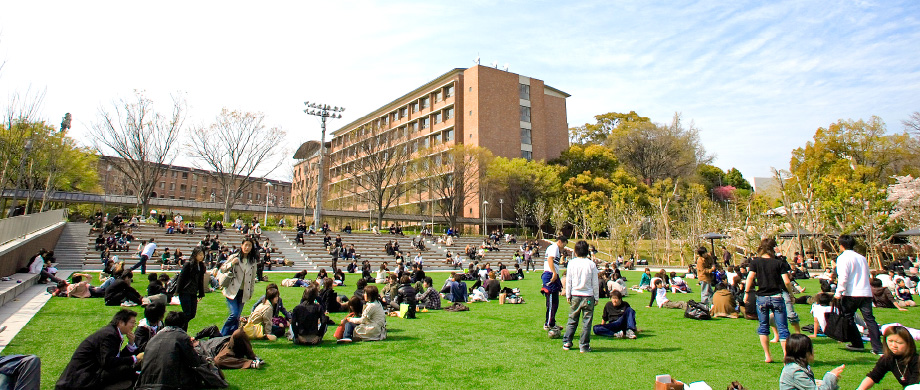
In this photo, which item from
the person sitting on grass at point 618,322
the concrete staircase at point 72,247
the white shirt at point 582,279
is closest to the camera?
the white shirt at point 582,279

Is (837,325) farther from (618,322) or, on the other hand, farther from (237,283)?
(237,283)

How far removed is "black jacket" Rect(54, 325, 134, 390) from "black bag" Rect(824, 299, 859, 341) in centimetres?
909

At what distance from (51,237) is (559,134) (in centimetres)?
5147

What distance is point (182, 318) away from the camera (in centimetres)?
494

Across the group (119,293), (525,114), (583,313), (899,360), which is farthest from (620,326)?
(525,114)

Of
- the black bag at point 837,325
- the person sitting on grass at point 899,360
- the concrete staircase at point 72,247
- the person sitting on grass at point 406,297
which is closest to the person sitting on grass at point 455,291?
the person sitting on grass at point 406,297

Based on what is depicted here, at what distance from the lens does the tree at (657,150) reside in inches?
2051

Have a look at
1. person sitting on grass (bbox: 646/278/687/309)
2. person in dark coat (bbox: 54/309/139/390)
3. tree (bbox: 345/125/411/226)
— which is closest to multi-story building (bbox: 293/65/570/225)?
tree (bbox: 345/125/411/226)

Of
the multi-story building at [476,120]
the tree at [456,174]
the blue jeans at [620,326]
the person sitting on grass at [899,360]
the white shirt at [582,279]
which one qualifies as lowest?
the blue jeans at [620,326]

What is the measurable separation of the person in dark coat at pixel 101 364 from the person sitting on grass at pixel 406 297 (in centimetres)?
602

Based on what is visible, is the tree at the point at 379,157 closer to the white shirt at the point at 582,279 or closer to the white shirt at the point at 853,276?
the white shirt at the point at 582,279

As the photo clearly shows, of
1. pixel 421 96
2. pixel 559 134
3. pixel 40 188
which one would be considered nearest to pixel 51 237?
pixel 40 188

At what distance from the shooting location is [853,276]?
20.6ft

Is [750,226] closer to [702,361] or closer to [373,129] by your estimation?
[702,361]
